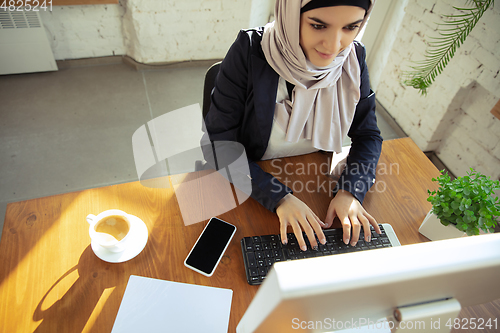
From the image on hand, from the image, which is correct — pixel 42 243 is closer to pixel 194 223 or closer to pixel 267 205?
pixel 194 223

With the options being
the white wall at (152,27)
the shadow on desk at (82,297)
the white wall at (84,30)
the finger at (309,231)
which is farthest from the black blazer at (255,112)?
the white wall at (84,30)

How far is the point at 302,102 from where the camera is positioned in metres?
1.00

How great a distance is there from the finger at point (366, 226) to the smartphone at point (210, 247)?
360 millimetres

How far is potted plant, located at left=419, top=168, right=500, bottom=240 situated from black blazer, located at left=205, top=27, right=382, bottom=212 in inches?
8.5

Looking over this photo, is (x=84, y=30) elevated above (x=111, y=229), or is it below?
below

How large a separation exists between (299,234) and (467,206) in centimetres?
41

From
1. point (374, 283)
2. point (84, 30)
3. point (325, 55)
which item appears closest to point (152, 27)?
point (84, 30)

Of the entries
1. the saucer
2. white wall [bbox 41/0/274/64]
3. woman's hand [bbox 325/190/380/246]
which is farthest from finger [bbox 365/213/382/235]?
white wall [bbox 41/0/274/64]

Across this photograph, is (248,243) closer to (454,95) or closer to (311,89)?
(311,89)

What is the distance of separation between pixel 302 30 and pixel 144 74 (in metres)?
2.17

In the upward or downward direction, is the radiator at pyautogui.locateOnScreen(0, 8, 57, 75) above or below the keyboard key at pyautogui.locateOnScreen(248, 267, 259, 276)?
below

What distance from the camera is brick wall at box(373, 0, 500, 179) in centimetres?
172

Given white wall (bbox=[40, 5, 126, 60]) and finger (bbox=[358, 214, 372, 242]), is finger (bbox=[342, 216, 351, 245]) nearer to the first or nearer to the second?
finger (bbox=[358, 214, 372, 242])

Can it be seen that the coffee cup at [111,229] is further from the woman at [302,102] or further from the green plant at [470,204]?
the green plant at [470,204]
